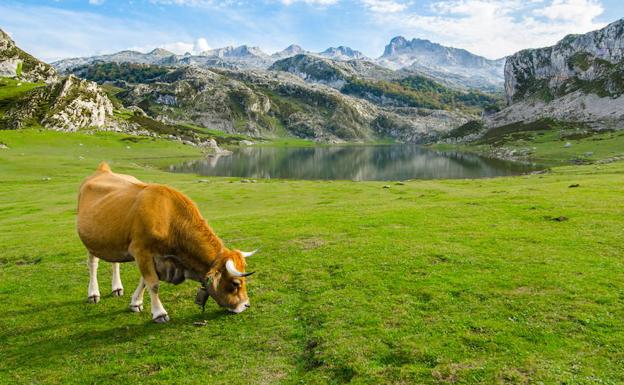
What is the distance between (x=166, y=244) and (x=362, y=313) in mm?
6410

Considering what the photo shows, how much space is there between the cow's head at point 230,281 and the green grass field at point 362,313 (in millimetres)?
963

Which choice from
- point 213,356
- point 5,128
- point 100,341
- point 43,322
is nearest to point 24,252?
point 43,322

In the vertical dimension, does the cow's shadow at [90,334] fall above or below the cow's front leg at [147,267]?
below

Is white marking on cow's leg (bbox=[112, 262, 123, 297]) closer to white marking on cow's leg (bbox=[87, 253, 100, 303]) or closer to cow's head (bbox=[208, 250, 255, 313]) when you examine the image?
white marking on cow's leg (bbox=[87, 253, 100, 303])

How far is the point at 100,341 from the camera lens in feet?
40.6

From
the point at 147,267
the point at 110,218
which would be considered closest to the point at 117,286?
the point at 110,218

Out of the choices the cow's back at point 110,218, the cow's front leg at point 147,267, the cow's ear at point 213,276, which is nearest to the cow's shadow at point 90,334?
the cow's front leg at point 147,267

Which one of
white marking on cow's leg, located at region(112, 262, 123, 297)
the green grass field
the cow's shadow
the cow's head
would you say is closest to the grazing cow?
the cow's head

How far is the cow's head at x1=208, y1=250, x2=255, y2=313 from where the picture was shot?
1163 centimetres

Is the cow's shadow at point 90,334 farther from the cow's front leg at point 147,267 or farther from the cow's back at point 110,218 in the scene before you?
the cow's back at point 110,218

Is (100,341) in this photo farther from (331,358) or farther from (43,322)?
(331,358)

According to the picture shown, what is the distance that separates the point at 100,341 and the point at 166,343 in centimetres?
211

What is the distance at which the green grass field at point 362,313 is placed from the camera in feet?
34.1

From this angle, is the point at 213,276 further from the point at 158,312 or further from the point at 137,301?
the point at 137,301
